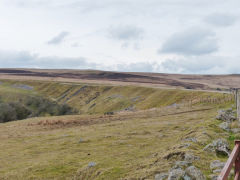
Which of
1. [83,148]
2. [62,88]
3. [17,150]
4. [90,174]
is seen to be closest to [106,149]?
[83,148]

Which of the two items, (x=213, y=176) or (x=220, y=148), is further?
(x=220, y=148)

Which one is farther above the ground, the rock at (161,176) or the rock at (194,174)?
the rock at (194,174)

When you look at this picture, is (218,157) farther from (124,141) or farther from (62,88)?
(62,88)

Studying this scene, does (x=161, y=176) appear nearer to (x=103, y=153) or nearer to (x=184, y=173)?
(x=184, y=173)

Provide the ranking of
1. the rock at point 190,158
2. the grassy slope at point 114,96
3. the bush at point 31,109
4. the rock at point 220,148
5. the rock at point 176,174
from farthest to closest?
the grassy slope at point 114,96, the bush at point 31,109, the rock at point 220,148, the rock at point 190,158, the rock at point 176,174

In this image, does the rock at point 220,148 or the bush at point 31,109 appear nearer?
the rock at point 220,148

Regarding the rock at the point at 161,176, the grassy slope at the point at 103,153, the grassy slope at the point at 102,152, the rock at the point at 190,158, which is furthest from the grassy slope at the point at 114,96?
the rock at the point at 161,176

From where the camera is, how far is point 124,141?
34719mm

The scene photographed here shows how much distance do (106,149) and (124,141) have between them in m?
4.08

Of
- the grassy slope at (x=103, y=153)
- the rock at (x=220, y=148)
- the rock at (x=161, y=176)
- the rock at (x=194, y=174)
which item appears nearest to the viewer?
the rock at (x=194, y=174)

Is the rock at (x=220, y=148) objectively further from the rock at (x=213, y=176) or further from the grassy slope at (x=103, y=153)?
the rock at (x=213, y=176)

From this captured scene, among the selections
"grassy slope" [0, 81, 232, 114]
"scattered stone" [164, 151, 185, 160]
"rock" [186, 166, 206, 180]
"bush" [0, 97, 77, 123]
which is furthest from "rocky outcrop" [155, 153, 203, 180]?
"bush" [0, 97, 77, 123]

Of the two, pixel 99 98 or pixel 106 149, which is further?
pixel 99 98

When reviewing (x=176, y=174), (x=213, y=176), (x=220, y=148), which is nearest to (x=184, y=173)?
(x=176, y=174)
